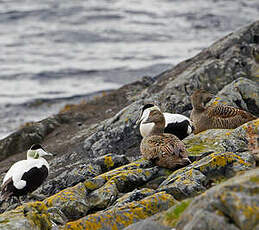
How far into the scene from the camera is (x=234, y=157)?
6.12 meters

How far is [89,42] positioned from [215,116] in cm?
3187

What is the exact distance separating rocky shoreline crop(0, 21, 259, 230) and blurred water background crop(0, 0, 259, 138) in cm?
913

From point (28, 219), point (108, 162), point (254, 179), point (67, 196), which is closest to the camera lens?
point (254, 179)

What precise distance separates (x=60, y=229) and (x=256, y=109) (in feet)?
21.0

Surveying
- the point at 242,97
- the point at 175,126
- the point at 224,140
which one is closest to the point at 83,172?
the point at 224,140

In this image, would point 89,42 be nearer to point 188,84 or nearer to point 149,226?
point 188,84

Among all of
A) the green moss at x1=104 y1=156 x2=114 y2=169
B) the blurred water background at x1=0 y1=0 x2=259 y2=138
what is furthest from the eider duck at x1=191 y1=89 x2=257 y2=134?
the blurred water background at x1=0 y1=0 x2=259 y2=138

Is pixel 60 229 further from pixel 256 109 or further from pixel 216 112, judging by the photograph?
pixel 256 109

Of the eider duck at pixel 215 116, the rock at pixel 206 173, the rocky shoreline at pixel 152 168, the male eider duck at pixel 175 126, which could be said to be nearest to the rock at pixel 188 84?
the rocky shoreline at pixel 152 168

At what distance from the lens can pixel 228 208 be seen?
353 centimetres

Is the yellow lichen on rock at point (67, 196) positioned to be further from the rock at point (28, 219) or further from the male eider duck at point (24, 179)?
the male eider duck at point (24, 179)

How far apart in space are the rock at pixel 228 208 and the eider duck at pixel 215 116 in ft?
16.3

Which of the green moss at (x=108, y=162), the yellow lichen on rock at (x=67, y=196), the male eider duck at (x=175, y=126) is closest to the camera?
the yellow lichen on rock at (x=67, y=196)

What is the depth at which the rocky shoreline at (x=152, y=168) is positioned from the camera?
3.75 metres
